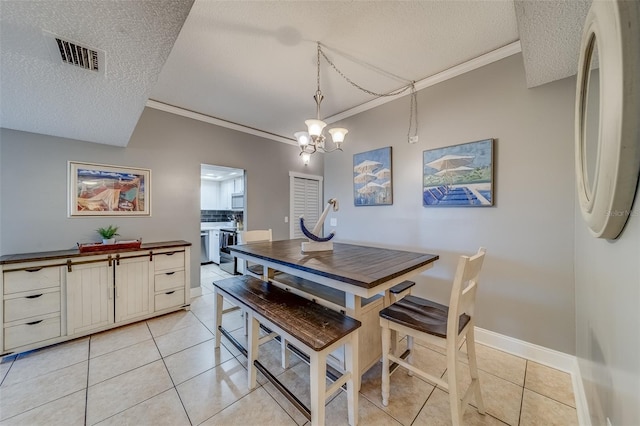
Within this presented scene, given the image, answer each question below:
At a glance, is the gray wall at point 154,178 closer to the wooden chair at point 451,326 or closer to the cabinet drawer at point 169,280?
the cabinet drawer at point 169,280

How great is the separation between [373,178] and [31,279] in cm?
371

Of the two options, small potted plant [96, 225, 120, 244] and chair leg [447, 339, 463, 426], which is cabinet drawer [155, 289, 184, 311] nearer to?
small potted plant [96, 225, 120, 244]

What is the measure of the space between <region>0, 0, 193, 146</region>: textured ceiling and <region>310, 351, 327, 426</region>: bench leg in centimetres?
192

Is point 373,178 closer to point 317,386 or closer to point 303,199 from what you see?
point 303,199

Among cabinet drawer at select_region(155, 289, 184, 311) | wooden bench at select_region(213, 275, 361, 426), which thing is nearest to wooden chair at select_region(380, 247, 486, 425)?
wooden bench at select_region(213, 275, 361, 426)

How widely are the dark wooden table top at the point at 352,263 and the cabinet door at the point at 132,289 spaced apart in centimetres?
138

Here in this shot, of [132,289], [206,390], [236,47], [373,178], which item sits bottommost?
[206,390]

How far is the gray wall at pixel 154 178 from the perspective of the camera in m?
2.35

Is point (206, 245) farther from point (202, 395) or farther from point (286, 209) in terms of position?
point (202, 395)

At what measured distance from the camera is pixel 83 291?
231cm

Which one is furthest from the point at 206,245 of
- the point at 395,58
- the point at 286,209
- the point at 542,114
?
the point at 542,114

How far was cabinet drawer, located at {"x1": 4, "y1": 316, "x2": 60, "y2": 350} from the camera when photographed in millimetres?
1976

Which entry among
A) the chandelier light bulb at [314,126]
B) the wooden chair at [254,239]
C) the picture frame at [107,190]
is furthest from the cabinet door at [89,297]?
the chandelier light bulb at [314,126]

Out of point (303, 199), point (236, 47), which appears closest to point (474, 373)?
point (236, 47)
